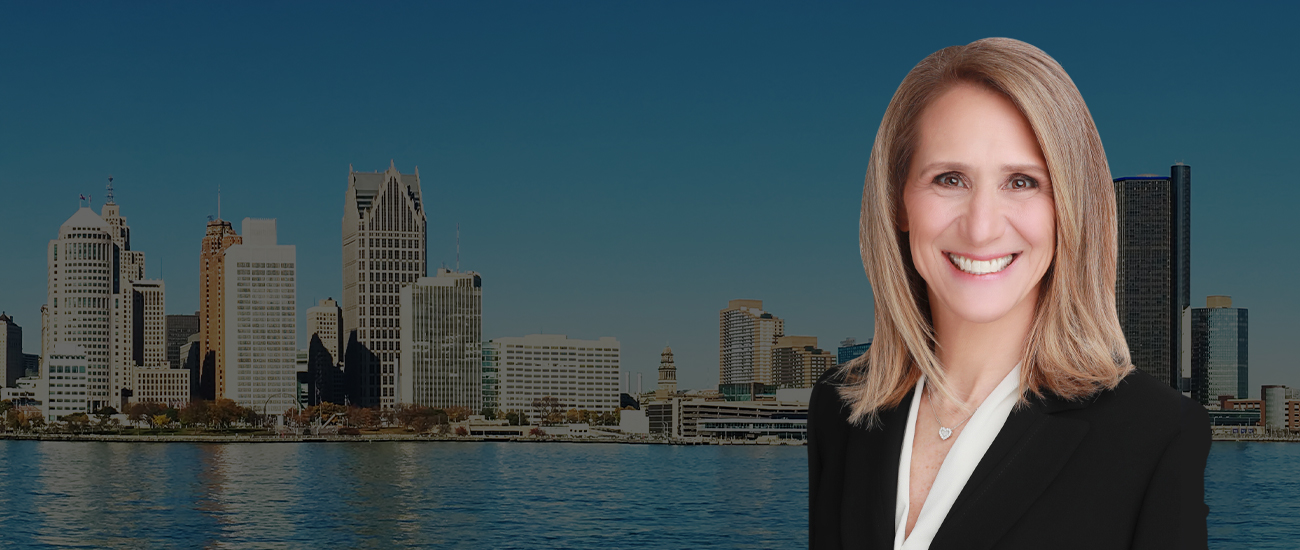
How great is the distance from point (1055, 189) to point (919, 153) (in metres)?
0.17

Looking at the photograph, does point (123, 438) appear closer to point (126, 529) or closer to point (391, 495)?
point (391, 495)

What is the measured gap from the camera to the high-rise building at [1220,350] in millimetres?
131625

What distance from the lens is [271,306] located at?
436 feet

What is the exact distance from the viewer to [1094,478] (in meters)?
1.25

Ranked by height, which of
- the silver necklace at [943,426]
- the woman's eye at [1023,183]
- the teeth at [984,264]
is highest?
the woman's eye at [1023,183]

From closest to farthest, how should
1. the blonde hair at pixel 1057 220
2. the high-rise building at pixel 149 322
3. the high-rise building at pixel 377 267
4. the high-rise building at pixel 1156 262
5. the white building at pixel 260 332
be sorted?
the blonde hair at pixel 1057 220 < the high-rise building at pixel 1156 262 < the white building at pixel 260 332 < the high-rise building at pixel 377 267 < the high-rise building at pixel 149 322

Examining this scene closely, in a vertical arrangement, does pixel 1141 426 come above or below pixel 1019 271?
below

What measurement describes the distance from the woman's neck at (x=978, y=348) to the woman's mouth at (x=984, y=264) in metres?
0.07

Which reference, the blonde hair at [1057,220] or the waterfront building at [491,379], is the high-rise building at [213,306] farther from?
the blonde hair at [1057,220]

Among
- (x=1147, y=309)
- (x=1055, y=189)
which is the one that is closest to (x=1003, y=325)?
(x=1055, y=189)

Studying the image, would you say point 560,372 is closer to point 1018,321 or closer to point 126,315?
point 126,315

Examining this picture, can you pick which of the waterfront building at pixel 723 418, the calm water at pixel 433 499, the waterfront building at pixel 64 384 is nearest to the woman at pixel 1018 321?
the calm water at pixel 433 499

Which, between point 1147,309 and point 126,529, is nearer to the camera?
point 126,529

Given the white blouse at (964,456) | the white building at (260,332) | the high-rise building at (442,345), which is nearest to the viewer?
the white blouse at (964,456)
